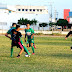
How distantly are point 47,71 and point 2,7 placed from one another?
107487 millimetres

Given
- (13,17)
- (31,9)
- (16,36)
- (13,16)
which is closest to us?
(16,36)

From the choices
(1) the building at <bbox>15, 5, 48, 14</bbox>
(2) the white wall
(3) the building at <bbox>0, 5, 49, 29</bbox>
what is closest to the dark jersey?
(3) the building at <bbox>0, 5, 49, 29</bbox>

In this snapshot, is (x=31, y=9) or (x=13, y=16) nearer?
(x=13, y=16)

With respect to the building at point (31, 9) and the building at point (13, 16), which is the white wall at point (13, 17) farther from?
the building at point (31, 9)

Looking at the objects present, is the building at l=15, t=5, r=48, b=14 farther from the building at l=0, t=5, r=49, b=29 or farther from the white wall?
the white wall

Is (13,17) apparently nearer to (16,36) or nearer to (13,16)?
(13,16)

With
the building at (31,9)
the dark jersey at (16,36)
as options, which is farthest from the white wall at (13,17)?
the building at (31,9)

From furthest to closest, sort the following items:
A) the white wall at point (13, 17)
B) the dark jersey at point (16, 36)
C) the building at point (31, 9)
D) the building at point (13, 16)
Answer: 1. the building at point (31, 9)
2. the white wall at point (13, 17)
3. the building at point (13, 16)
4. the dark jersey at point (16, 36)

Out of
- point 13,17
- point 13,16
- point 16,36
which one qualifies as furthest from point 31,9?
point 16,36

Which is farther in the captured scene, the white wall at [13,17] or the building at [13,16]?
the white wall at [13,17]

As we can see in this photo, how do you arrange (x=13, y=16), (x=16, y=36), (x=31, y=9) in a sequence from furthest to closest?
1. (x=31, y=9)
2. (x=13, y=16)
3. (x=16, y=36)

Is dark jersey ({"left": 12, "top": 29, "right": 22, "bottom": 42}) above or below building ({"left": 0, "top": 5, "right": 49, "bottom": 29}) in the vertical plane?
above

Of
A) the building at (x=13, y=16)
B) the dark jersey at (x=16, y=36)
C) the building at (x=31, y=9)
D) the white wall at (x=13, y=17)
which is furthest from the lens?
the building at (x=31, y=9)

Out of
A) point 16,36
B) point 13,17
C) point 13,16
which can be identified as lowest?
point 13,17
